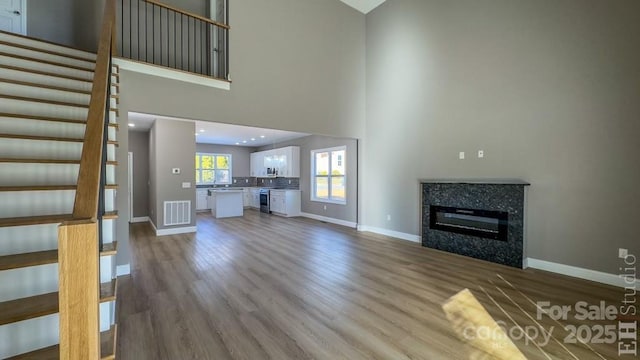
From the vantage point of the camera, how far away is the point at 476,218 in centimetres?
435

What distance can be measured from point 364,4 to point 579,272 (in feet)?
20.7

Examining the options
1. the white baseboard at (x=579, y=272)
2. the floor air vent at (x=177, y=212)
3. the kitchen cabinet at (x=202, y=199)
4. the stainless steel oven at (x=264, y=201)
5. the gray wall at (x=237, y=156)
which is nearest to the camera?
the white baseboard at (x=579, y=272)

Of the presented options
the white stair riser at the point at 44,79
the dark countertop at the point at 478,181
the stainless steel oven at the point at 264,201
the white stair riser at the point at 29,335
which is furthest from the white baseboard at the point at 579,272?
the stainless steel oven at the point at 264,201

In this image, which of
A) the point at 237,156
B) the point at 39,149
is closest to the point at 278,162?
the point at 237,156

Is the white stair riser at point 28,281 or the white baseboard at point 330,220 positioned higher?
the white stair riser at point 28,281

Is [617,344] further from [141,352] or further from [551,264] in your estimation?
[141,352]

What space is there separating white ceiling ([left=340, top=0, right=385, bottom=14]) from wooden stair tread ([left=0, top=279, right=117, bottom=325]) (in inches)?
268

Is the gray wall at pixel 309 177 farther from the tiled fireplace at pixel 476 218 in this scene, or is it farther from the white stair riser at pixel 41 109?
the white stair riser at pixel 41 109

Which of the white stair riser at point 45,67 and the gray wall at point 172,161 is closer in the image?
the white stair riser at point 45,67

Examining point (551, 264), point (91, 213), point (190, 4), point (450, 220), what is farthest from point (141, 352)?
point (190, 4)

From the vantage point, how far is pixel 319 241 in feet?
17.7

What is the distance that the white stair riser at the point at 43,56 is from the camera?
3.02 metres

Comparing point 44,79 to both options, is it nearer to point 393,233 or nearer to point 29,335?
point 29,335

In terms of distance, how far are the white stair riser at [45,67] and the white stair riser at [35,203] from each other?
6.69ft
